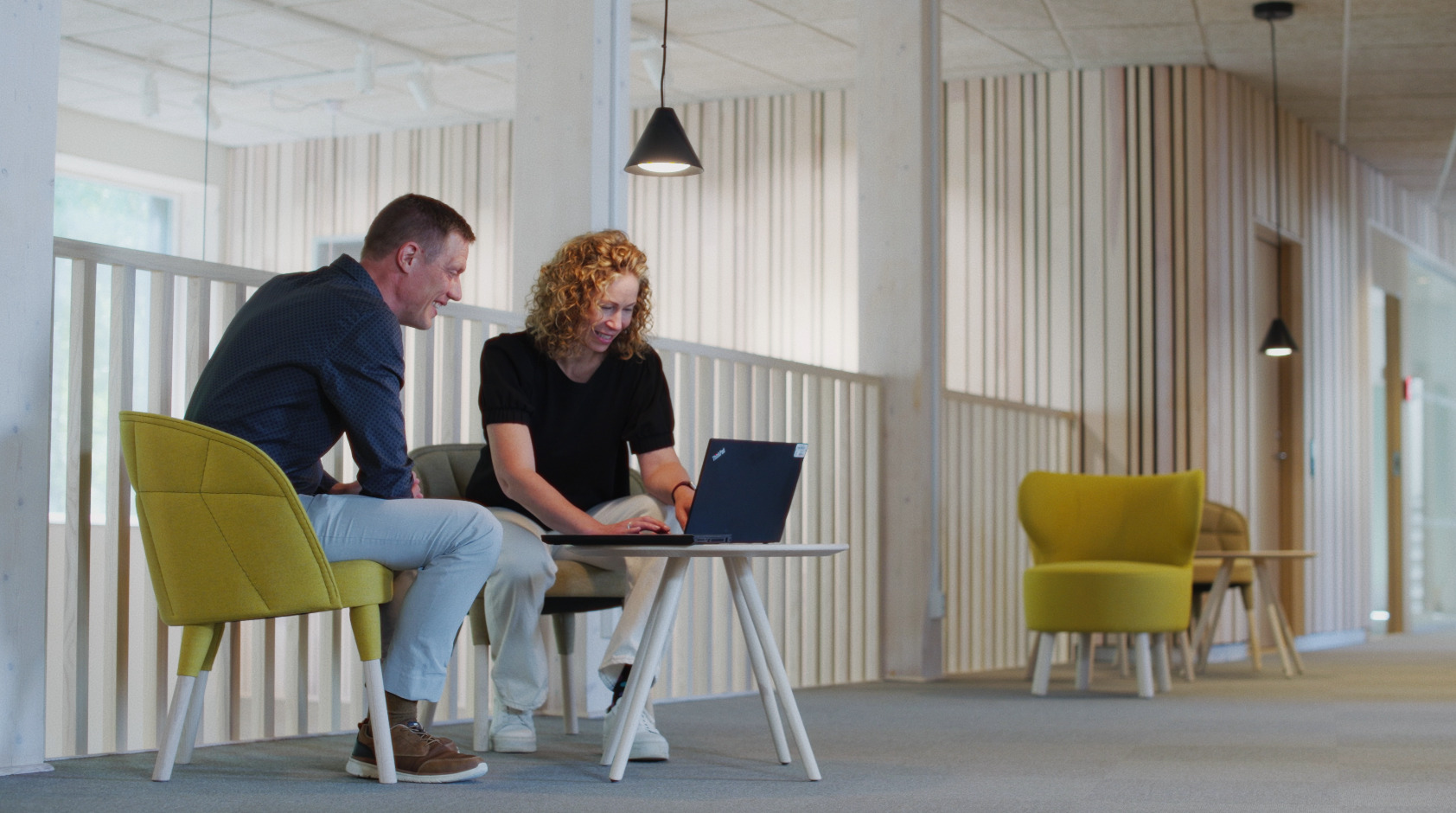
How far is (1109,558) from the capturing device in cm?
579

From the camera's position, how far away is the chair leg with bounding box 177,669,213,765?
2.96 meters

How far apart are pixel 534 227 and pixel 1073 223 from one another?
409cm

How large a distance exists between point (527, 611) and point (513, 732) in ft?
0.98

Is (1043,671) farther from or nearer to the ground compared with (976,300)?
nearer to the ground

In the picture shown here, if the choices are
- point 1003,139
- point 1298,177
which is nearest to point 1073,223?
point 1003,139

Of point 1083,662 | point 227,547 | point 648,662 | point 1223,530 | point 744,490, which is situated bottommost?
point 1083,662

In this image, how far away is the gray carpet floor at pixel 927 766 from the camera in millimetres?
2730

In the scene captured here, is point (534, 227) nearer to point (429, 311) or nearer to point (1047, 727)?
point (429, 311)

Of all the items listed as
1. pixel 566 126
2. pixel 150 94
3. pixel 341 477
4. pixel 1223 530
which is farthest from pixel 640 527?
pixel 150 94

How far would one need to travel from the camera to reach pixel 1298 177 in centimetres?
909

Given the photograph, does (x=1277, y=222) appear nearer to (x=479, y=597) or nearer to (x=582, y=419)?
(x=582, y=419)

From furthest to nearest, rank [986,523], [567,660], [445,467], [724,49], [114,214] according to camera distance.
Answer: [114,214] < [724,49] < [986,523] < [567,660] < [445,467]

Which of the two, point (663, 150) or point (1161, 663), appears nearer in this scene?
point (663, 150)

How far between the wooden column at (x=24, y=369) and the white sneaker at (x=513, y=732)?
2.96ft
